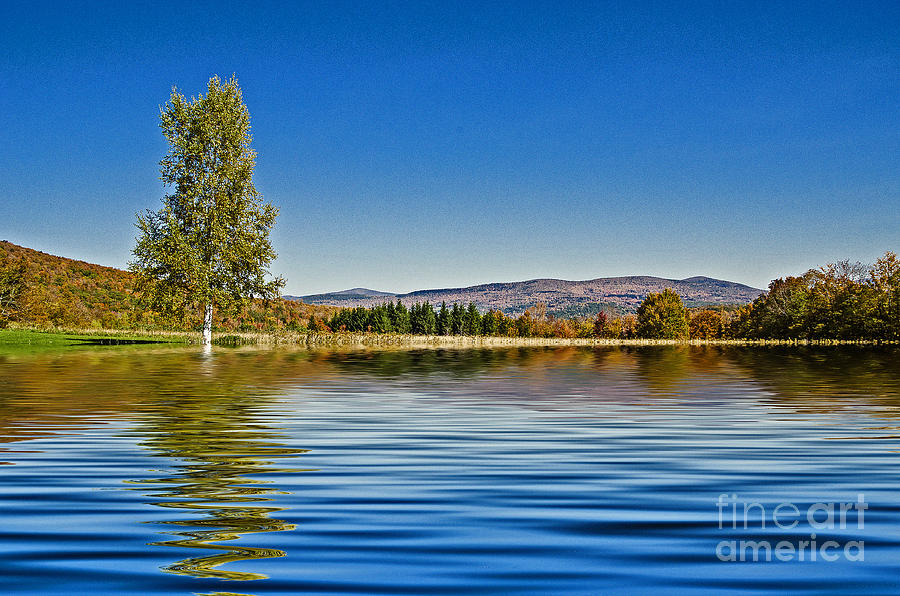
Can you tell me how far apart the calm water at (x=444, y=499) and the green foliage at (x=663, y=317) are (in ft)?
541

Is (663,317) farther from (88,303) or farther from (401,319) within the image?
(88,303)

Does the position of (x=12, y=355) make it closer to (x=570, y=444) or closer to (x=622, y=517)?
(x=570, y=444)

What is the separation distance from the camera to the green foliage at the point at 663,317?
173875 millimetres

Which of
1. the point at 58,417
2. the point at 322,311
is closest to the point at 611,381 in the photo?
the point at 58,417

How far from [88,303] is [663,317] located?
127 m

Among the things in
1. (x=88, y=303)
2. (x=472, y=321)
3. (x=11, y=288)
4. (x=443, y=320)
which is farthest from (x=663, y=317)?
(x=11, y=288)

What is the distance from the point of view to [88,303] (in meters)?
107

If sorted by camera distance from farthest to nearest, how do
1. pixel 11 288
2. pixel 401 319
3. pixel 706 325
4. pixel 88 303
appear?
pixel 706 325 → pixel 401 319 → pixel 88 303 → pixel 11 288

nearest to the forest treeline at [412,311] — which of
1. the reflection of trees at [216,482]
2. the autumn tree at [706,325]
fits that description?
the autumn tree at [706,325]

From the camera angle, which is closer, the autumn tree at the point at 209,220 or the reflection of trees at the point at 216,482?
the reflection of trees at the point at 216,482

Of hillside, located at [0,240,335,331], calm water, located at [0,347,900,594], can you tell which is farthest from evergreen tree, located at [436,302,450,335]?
calm water, located at [0,347,900,594]

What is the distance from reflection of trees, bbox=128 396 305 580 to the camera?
15.8 feet

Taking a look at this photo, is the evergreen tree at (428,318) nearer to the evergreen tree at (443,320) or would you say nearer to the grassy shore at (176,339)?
the evergreen tree at (443,320)

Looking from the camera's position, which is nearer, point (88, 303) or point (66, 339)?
point (66, 339)
